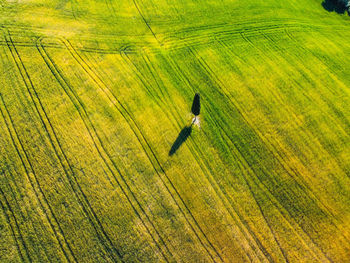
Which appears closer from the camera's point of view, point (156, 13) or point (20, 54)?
point (20, 54)

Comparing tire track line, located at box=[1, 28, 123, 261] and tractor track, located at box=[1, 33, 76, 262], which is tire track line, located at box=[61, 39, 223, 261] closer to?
tire track line, located at box=[1, 28, 123, 261]

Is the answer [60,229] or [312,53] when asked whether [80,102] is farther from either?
[312,53]

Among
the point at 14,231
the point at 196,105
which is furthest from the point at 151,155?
the point at 14,231

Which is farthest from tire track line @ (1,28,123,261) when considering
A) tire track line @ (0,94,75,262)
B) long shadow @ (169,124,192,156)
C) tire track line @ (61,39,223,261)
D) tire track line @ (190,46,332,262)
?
tire track line @ (190,46,332,262)

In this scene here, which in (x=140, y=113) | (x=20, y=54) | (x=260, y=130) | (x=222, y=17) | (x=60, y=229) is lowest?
(x=60, y=229)

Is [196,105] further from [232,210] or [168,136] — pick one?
[232,210]

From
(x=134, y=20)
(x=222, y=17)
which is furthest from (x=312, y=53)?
(x=134, y=20)
